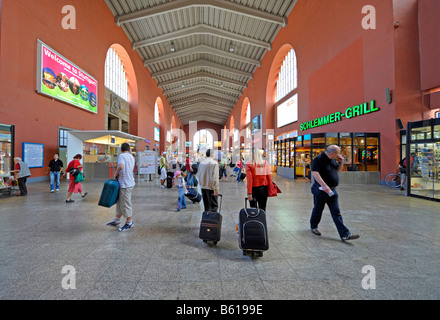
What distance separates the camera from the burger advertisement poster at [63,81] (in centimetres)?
1084

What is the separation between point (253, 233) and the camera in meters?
2.88

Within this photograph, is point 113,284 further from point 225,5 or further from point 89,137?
point 225,5

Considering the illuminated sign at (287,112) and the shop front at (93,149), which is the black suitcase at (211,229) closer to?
the shop front at (93,149)

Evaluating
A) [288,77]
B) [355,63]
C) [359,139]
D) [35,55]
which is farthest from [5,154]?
[288,77]

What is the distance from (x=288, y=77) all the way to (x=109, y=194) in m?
21.1

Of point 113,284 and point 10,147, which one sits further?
point 10,147

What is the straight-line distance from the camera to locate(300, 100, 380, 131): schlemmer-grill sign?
11148 millimetres

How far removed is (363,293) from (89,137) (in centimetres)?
1384

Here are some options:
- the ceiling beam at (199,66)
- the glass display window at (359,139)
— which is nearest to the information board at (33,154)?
the glass display window at (359,139)

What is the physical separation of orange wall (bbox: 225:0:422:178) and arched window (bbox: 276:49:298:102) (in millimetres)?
1897

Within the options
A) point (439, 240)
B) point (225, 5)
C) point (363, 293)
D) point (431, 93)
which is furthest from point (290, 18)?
point (363, 293)

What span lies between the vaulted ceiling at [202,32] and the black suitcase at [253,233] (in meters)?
17.6

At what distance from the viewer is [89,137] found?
1253cm

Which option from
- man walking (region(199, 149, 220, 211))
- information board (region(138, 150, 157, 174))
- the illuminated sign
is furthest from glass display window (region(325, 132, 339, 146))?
man walking (region(199, 149, 220, 211))
